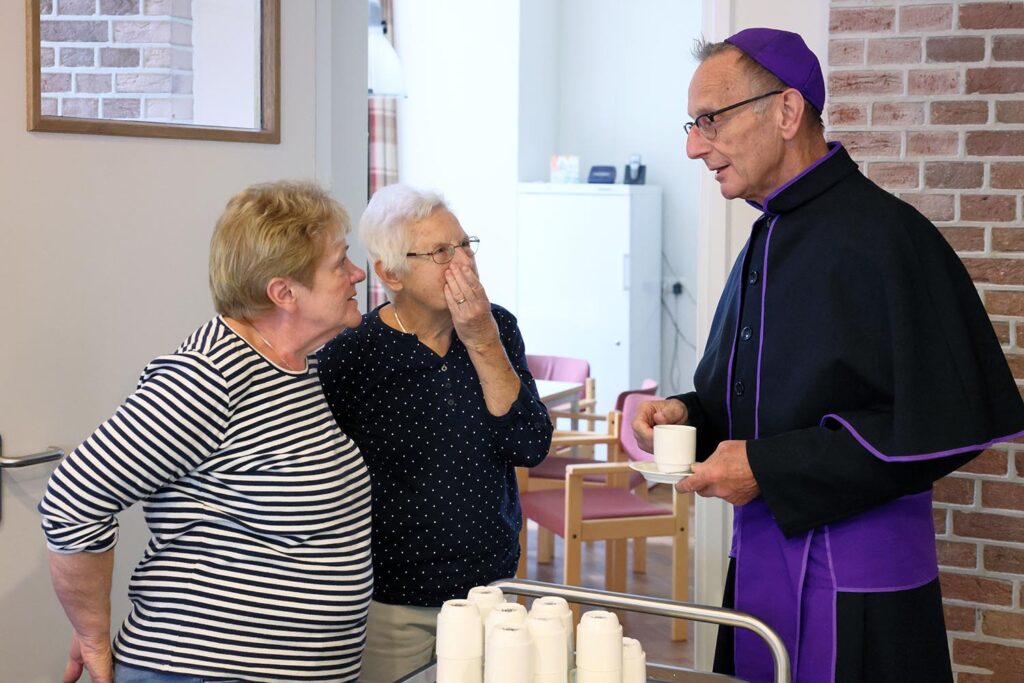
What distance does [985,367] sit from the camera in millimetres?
1824

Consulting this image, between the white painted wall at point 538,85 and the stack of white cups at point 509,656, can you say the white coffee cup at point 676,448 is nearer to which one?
the stack of white cups at point 509,656

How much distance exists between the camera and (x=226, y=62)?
264 centimetres

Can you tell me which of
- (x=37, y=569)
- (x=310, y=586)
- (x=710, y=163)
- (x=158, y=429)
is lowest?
(x=37, y=569)

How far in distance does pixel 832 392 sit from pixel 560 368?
12.0ft

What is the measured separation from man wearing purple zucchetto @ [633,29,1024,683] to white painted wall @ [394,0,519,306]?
4877mm

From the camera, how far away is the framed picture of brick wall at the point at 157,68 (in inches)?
87.1

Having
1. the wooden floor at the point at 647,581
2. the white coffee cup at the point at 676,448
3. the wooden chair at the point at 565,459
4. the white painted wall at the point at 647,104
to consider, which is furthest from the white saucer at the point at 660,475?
the white painted wall at the point at 647,104

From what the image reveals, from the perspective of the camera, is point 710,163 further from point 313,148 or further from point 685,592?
point 685,592

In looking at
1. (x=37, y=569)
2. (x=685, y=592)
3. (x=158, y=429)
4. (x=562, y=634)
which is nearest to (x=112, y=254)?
(x=37, y=569)

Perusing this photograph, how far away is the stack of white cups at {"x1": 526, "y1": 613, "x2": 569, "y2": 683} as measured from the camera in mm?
1363

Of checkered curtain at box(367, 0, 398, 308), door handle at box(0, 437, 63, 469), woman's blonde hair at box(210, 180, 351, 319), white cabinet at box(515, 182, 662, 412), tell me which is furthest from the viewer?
white cabinet at box(515, 182, 662, 412)

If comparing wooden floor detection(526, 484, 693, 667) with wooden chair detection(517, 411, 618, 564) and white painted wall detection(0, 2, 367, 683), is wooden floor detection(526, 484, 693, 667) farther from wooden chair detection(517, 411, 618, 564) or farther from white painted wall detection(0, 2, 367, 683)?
white painted wall detection(0, 2, 367, 683)

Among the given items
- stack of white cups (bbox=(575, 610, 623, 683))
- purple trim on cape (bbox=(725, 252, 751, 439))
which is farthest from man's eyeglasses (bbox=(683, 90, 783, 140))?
stack of white cups (bbox=(575, 610, 623, 683))

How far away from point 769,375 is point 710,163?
363mm
